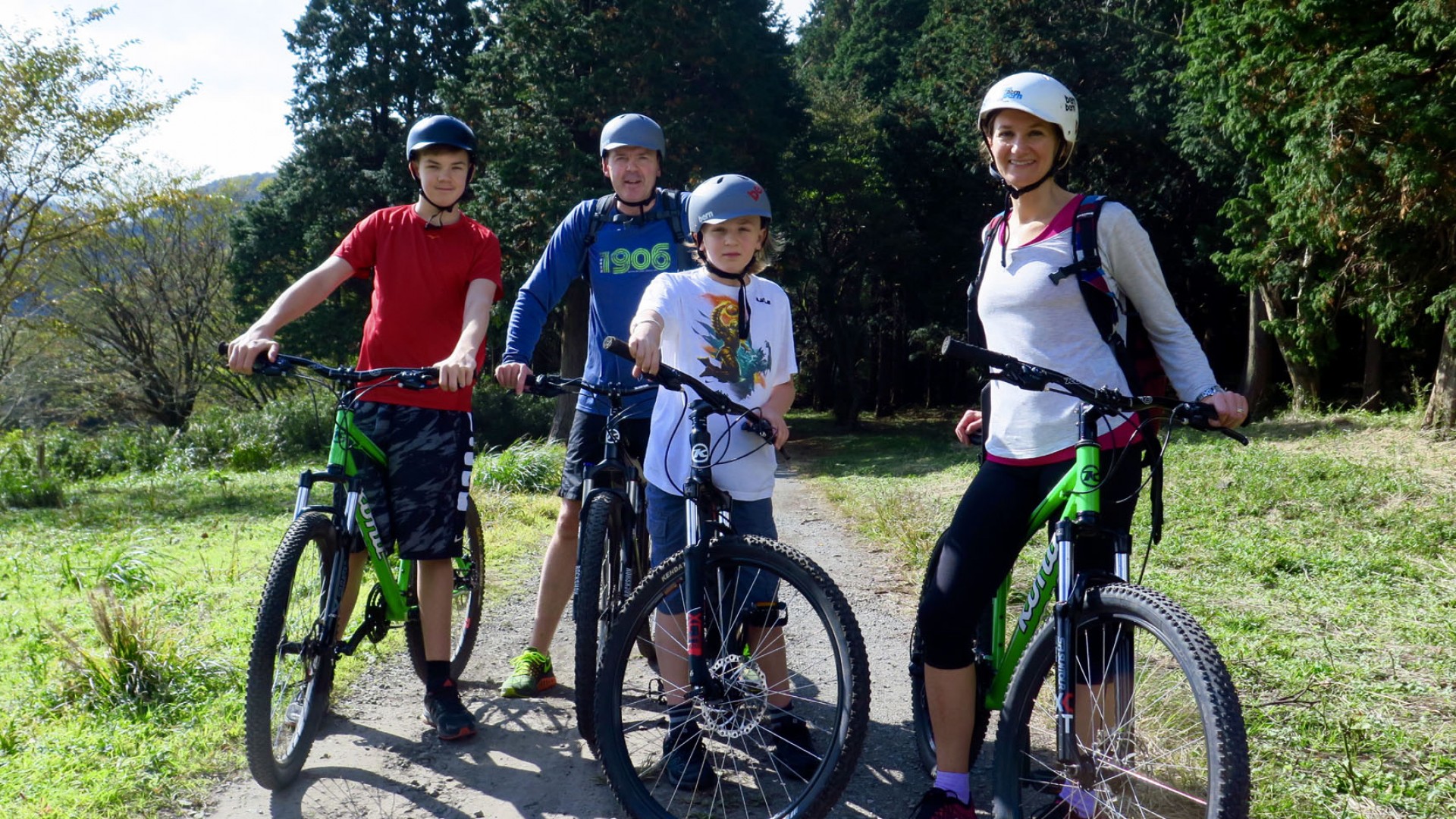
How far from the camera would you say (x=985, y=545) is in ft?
8.82

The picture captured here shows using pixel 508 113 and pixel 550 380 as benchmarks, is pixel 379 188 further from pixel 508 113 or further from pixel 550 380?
pixel 550 380

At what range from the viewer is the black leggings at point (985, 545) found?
2662 millimetres

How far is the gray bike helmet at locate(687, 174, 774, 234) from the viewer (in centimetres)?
315

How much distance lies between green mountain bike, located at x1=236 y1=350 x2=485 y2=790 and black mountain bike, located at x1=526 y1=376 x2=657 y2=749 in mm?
624

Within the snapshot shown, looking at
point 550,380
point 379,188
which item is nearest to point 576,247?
point 550,380

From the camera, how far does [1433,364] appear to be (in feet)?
49.3

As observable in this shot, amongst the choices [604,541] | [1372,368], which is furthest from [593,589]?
[1372,368]

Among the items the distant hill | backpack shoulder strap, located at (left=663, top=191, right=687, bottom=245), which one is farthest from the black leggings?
the distant hill

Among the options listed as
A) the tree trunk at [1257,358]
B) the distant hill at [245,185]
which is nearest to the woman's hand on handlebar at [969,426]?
the tree trunk at [1257,358]

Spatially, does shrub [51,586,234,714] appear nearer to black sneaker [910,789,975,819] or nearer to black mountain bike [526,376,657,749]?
black mountain bike [526,376,657,749]

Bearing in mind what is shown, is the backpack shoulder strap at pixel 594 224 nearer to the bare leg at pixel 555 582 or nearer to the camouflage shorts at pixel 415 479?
the camouflage shorts at pixel 415 479

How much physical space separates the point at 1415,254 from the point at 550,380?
10.6 metres

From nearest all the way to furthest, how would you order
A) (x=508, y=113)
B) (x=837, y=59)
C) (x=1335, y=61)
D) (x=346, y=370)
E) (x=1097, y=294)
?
(x=1097, y=294) → (x=346, y=370) → (x=1335, y=61) → (x=508, y=113) → (x=837, y=59)

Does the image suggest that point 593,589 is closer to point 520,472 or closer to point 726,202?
point 726,202
